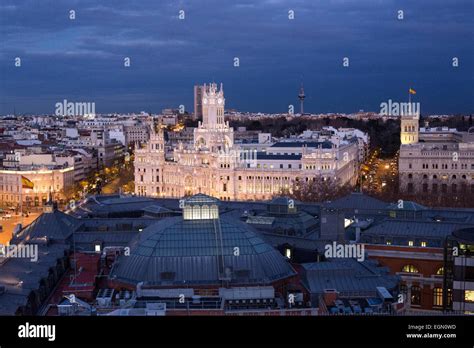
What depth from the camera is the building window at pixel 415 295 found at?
24.5 meters

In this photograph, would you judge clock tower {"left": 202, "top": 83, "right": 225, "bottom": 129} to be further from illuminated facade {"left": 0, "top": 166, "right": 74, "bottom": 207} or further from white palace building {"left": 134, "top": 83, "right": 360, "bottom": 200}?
illuminated facade {"left": 0, "top": 166, "right": 74, "bottom": 207}

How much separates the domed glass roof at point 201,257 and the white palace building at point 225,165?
38.6 meters

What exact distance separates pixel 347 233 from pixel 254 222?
392 cm

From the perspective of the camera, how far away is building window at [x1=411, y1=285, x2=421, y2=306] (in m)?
24.5

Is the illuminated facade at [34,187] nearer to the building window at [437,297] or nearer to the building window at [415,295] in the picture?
the building window at [415,295]

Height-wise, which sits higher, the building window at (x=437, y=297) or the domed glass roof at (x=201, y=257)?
the domed glass roof at (x=201, y=257)

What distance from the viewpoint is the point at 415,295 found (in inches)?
969

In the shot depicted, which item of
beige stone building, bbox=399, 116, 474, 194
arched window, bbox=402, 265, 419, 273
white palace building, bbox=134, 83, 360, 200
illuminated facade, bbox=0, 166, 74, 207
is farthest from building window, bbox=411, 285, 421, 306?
illuminated facade, bbox=0, 166, 74, 207

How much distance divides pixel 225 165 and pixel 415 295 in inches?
1577

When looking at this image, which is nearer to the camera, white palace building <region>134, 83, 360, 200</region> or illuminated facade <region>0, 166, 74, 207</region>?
illuminated facade <region>0, 166, 74, 207</region>

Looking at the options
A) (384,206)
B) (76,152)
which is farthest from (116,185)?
(384,206)

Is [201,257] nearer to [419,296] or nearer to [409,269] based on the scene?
[419,296]

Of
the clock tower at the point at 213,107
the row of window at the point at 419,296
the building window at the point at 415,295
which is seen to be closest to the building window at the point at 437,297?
the row of window at the point at 419,296

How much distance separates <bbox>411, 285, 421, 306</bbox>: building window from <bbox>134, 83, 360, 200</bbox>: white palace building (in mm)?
35033
